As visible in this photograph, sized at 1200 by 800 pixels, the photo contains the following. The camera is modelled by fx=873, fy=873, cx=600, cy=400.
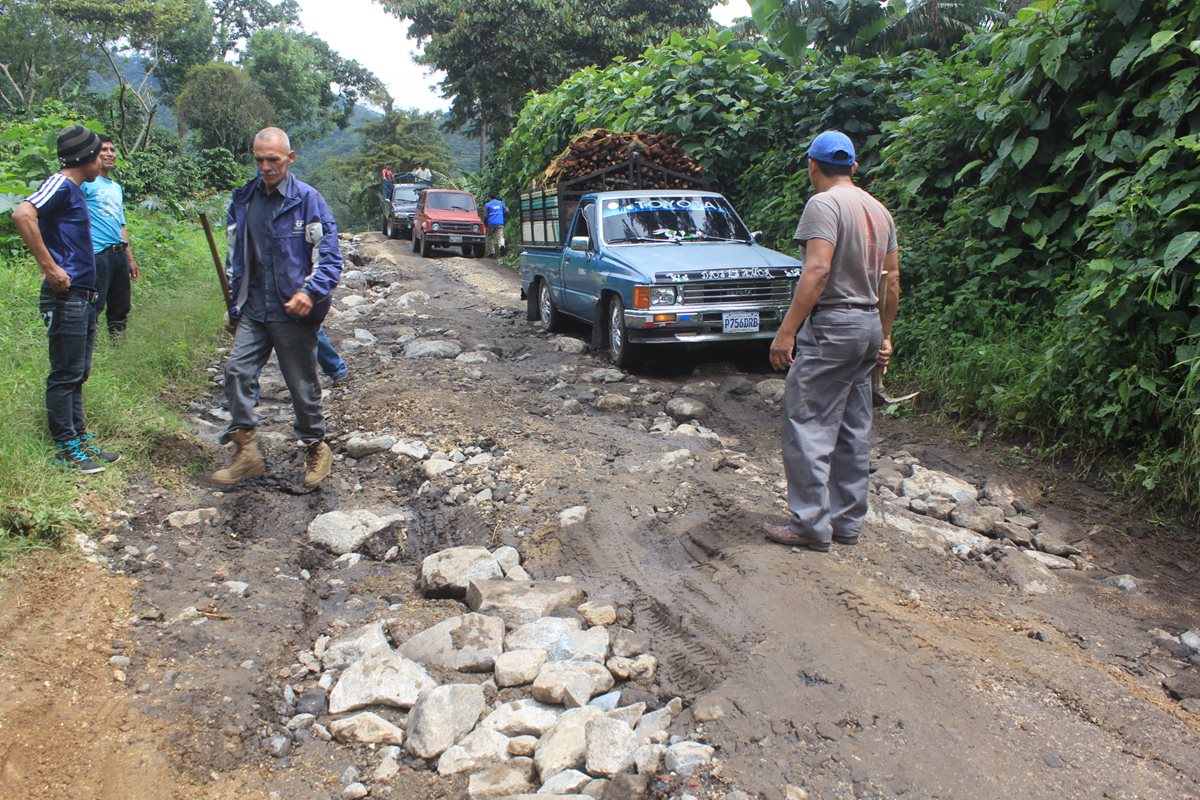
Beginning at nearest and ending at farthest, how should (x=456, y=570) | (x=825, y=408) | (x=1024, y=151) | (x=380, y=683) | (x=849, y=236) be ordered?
(x=380, y=683), (x=849, y=236), (x=825, y=408), (x=456, y=570), (x=1024, y=151)

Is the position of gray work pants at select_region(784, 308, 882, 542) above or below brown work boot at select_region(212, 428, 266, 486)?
→ above

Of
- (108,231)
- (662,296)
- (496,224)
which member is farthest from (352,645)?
(496,224)

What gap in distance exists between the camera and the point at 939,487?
5.27m

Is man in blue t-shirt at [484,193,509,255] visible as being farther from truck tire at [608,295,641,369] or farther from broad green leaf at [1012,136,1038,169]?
broad green leaf at [1012,136,1038,169]

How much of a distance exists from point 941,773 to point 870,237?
7.54 ft

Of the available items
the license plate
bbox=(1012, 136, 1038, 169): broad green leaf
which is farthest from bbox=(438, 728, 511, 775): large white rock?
bbox=(1012, 136, 1038, 169): broad green leaf

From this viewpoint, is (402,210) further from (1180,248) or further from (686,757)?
(686,757)

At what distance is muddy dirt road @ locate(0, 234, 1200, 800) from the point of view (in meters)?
2.68

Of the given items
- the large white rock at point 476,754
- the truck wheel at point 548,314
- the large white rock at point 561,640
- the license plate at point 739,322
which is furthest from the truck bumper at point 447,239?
the large white rock at point 476,754

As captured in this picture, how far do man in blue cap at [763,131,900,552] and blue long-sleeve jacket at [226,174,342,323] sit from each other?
2508 mm

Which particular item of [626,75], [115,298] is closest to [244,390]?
[115,298]

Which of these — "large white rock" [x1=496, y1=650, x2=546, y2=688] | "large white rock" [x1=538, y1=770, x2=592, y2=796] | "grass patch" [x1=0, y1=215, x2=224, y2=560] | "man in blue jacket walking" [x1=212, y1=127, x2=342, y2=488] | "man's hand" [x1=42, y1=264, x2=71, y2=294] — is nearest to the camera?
"large white rock" [x1=538, y1=770, x2=592, y2=796]

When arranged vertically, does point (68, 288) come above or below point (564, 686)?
above

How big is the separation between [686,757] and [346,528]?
8.59 ft
